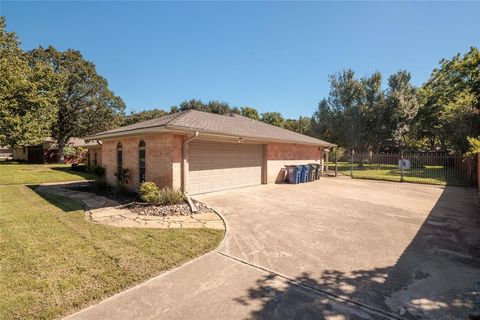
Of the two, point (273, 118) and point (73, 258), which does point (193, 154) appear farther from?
point (273, 118)

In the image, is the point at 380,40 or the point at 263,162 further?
the point at 263,162

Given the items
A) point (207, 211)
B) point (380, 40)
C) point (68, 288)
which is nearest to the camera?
point (68, 288)

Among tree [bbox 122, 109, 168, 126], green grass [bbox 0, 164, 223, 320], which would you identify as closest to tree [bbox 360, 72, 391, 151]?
green grass [bbox 0, 164, 223, 320]

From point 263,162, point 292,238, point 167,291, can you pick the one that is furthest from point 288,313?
point 263,162

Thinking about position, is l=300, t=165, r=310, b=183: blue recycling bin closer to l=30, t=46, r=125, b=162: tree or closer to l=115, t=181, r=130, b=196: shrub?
l=115, t=181, r=130, b=196: shrub

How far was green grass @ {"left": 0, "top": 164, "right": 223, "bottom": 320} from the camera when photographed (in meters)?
3.17

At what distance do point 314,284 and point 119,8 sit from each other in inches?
444

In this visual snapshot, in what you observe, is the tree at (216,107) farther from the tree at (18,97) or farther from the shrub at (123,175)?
the shrub at (123,175)

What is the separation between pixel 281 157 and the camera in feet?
49.0

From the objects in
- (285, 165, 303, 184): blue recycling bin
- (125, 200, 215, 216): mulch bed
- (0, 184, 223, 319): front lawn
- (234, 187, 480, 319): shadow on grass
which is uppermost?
(285, 165, 303, 184): blue recycling bin

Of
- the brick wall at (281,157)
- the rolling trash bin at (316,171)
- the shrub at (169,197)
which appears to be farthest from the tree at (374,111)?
the shrub at (169,197)

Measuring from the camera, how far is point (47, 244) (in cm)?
495

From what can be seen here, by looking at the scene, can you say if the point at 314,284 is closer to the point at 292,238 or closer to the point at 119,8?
the point at 292,238

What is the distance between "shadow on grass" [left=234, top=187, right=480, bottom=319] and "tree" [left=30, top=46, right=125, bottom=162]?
3354cm
